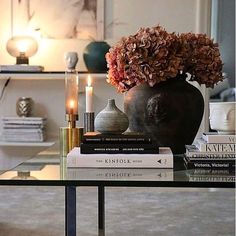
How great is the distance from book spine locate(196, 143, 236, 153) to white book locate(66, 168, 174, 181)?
129 mm

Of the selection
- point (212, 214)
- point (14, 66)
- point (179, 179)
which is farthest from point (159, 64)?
point (14, 66)

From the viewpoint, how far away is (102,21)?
377 centimetres

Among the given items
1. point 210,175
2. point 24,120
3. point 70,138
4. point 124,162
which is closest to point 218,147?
point 210,175

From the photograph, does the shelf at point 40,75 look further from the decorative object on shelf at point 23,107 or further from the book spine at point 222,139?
the book spine at point 222,139

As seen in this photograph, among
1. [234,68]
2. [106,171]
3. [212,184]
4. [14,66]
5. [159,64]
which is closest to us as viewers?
[212,184]

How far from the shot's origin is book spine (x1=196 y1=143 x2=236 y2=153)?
1.55 meters

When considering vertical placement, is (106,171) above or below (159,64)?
below

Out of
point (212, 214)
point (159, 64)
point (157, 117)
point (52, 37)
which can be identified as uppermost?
point (52, 37)

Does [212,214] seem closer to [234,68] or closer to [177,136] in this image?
[177,136]

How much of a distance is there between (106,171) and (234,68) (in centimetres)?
446

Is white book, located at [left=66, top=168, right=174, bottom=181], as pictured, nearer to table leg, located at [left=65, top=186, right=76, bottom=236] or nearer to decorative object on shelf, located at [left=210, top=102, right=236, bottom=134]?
table leg, located at [left=65, top=186, right=76, bottom=236]

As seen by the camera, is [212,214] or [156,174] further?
[212,214]

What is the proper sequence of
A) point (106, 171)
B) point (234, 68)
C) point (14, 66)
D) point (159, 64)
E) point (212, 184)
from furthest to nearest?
point (234, 68) < point (14, 66) < point (159, 64) < point (106, 171) < point (212, 184)

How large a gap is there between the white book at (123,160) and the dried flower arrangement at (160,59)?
0.38 meters
